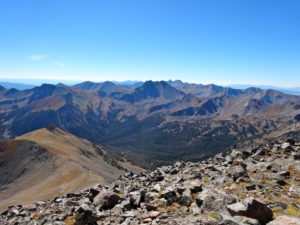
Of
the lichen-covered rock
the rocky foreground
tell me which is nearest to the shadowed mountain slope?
the rocky foreground

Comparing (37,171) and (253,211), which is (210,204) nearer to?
(253,211)

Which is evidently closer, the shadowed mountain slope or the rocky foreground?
the rocky foreground

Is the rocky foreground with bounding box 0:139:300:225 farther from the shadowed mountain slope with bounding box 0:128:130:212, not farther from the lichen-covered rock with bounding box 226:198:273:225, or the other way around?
the shadowed mountain slope with bounding box 0:128:130:212

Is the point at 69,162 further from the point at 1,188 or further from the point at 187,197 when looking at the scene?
the point at 187,197

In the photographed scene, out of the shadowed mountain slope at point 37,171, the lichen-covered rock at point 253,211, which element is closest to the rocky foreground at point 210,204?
the lichen-covered rock at point 253,211

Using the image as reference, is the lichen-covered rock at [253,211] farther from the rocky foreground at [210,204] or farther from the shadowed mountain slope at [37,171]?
the shadowed mountain slope at [37,171]

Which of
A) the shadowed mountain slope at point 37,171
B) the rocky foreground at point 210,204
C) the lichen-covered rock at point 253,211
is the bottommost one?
the shadowed mountain slope at point 37,171

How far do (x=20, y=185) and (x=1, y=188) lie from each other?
11152 mm

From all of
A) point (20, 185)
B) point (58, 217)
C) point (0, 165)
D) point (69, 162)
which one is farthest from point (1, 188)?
point (58, 217)

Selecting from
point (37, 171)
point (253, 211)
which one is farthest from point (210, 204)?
point (37, 171)

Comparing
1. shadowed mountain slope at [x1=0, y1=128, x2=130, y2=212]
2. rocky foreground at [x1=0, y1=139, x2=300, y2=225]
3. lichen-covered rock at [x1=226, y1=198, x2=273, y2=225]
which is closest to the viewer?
lichen-covered rock at [x1=226, y1=198, x2=273, y2=225]

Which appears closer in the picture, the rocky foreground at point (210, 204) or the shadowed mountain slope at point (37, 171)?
the rocky foreground at point (210, 204)

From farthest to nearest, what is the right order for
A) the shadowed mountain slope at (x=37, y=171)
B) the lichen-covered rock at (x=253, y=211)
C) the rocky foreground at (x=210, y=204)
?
the shadowed mountain slope at (x=37, y=171)
the rocky foreground at (x=210, y=204)
the lichen-covered rock at (x=253, y=211)

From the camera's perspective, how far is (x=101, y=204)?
19.9m
